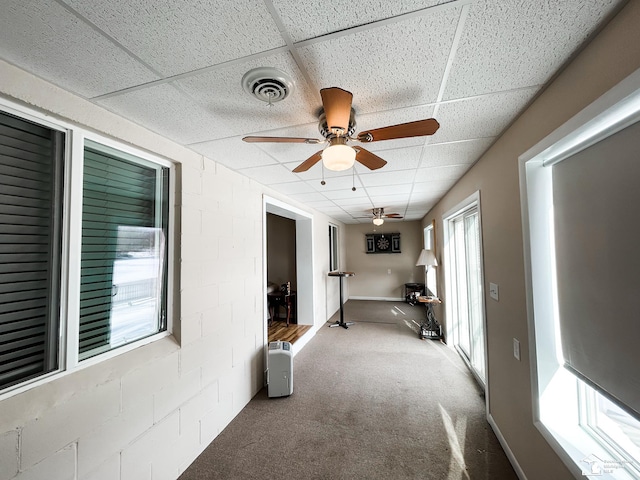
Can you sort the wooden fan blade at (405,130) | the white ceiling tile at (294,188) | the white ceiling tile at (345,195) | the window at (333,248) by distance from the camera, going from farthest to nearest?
1. the window at (333,248)
2. the white ceiling tile at (345,195)
3. the white ceiling tile at (294,188)
4. the wooden fan blade at (405,130)

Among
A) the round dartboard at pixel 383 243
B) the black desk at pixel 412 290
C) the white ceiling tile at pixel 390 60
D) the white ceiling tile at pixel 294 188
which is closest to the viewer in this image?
the white ceiling tile at pixel 390 60

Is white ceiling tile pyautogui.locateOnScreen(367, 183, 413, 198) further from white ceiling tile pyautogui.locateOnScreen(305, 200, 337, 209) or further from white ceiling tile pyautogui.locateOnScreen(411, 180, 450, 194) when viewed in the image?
white ceiling tile pyautogui.locateOnScreen(305, 200, 337, 209)

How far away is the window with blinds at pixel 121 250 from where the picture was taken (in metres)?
1.37

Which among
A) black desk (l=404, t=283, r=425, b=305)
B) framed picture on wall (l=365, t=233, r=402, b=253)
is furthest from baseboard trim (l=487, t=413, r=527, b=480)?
framed picture on wall (l=365, t=233, r=402, b=253)

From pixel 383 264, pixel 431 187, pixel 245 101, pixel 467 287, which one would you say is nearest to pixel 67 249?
pixel 245 101

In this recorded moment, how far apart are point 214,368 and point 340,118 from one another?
7.08ft

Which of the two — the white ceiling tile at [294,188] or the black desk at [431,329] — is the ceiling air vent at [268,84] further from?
the black desk at [431,329]

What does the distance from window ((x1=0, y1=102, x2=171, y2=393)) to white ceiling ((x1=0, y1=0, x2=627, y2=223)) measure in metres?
0.31

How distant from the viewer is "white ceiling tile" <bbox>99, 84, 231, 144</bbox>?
49.7 inches

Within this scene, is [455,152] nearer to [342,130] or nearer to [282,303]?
[342,130]

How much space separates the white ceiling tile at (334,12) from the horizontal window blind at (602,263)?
38.1 inches

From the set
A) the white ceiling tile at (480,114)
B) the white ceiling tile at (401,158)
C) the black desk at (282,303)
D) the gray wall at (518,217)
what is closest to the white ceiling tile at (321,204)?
the white ceiling tile at (401,158)

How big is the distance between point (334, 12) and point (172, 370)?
7.16 feet

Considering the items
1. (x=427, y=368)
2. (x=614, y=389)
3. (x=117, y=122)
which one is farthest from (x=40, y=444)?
(x=427, y=368)
